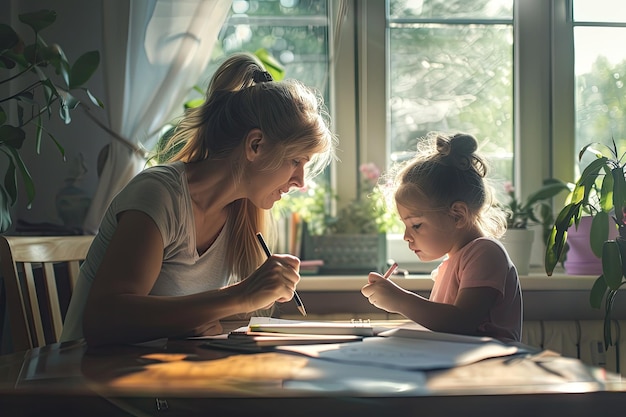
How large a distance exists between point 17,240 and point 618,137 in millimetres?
1975

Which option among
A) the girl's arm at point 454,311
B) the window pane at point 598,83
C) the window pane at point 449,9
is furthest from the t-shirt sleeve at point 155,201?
the window pane at point 598,83

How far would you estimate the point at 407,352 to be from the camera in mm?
940

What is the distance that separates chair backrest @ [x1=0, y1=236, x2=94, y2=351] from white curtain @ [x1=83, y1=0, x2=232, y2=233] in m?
0.52

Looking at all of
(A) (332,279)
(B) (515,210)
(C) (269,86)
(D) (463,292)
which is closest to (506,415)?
(D) (463,292)

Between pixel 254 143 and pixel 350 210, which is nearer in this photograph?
pixel 254 143

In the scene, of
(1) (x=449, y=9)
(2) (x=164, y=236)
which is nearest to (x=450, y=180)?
(2) (x=164, y=236)

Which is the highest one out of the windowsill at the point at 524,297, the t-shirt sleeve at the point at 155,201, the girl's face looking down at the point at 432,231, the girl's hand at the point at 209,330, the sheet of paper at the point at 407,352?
the t-shirt sleeve at the point at 155,201

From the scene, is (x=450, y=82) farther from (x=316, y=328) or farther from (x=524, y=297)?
(x=316, y=328)

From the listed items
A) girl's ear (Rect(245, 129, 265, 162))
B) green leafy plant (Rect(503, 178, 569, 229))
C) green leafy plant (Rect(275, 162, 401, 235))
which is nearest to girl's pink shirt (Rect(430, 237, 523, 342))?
girl's ear (Rect(245, 129, 265, 162))

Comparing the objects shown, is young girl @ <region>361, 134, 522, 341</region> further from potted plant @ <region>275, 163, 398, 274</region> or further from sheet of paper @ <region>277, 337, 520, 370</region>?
potted plant @ <region>275, 163, 398, 274</region>

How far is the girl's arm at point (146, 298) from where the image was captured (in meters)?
1.06

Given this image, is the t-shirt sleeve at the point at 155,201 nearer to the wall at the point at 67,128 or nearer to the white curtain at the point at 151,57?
the white curtain at the point at 151,57

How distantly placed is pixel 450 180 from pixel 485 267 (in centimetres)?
26

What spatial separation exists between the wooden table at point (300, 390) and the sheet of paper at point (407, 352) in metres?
0.03
